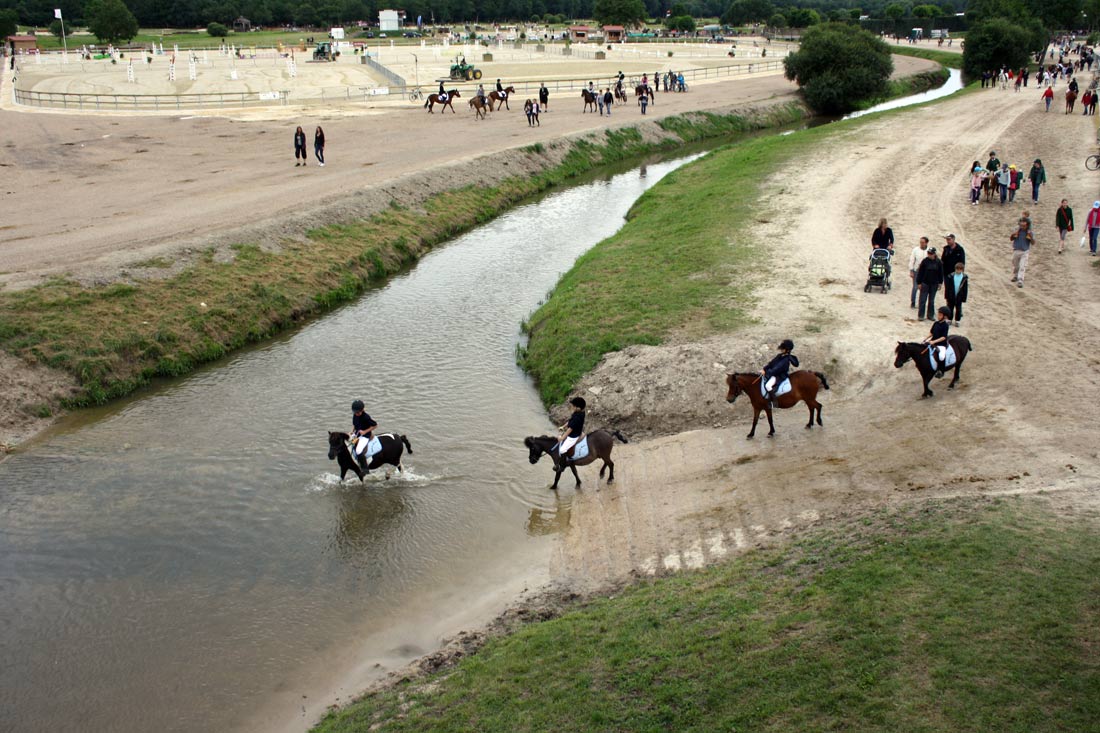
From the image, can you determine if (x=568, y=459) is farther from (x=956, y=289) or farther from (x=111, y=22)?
(x=111, y=22)

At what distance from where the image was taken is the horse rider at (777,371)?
665 inches

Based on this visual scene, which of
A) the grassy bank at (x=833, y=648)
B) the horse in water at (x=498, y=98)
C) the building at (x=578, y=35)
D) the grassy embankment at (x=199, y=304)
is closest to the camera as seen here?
the grassy bank at (x=833, y=648)

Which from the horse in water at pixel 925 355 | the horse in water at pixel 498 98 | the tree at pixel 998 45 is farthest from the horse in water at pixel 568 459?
the tree at pixel 998 45

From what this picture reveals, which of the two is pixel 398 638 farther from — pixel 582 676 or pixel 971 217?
pixel 971 217

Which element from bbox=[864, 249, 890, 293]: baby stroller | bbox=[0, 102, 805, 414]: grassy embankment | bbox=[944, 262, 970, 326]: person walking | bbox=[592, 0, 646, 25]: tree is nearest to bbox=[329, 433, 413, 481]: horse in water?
bbox=[0, 102, 805, 414]: grassy embankment

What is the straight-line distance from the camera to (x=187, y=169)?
137 feet

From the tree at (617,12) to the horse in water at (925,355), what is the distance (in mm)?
142916

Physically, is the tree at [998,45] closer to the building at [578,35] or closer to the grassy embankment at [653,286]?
the grassy embankment at [653,286]

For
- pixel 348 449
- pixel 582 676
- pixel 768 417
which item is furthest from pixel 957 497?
pixel 348 449

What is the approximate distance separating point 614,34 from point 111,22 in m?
71.0

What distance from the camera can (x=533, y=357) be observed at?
2312cm

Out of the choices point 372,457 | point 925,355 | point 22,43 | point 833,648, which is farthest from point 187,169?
point 22,43

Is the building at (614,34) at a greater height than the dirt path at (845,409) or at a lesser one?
greater

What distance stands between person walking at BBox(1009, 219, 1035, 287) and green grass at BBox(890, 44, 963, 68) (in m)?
85.1
